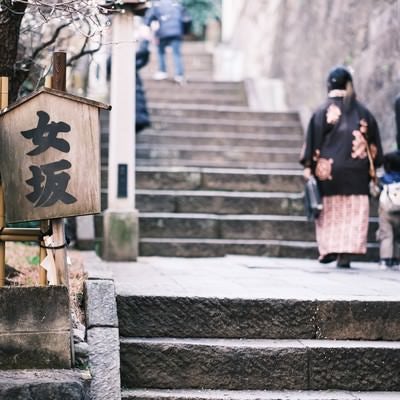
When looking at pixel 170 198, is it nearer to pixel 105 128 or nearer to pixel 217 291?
pixel 105 128

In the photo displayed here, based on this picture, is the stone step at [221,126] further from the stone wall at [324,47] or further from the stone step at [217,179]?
the stone step at [217,179]

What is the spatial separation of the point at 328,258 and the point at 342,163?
3.23 ft

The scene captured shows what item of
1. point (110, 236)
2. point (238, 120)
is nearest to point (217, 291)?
point (110, 236)

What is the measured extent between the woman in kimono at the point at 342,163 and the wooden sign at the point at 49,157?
4210mm

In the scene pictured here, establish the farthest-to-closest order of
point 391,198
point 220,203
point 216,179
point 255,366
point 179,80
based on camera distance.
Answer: point 179,80 → point 216,179 → point 220,203 → point 391,198 → point 255,366

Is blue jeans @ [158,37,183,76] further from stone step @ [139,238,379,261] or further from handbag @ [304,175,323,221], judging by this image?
handbag @ [304,175,323,221]

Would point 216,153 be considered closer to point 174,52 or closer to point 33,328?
point 174,52

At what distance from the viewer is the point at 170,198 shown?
1023cm

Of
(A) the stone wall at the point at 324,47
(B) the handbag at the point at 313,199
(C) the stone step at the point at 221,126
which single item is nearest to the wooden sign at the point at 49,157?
(B) the handbag at the point at 313,199

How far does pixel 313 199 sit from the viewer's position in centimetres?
834

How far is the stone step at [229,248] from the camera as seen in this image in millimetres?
9406

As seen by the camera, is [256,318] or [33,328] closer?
[33,328]

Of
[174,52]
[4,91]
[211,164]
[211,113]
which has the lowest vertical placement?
[211,164]

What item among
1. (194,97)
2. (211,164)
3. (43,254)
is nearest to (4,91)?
(43,254)
